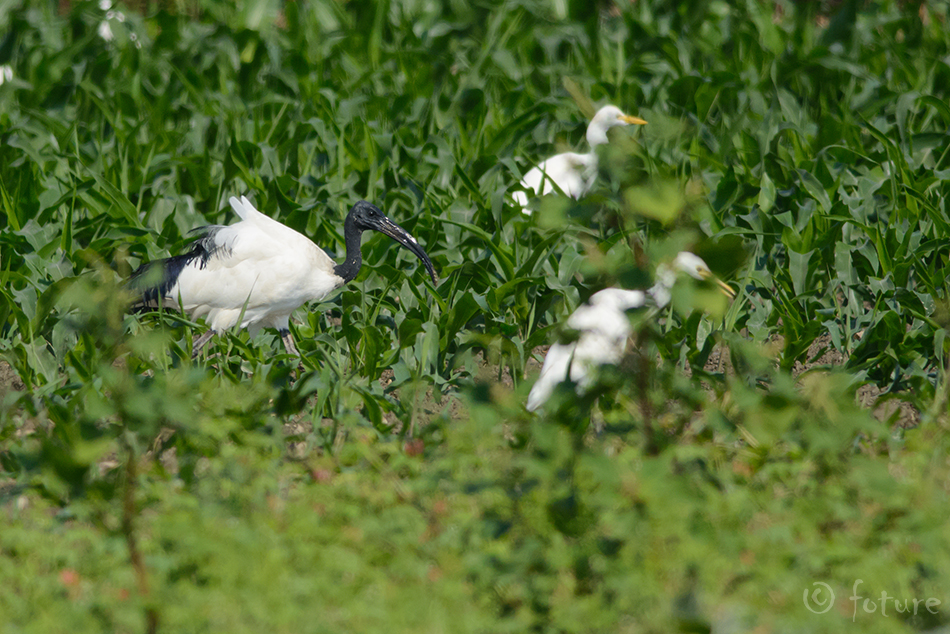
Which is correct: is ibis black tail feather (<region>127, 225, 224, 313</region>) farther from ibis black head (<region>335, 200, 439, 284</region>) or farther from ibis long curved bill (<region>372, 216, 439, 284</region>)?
ibis long curved bill (<region>372, 216, 439, 284</region>)

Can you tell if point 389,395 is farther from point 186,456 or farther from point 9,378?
point 9,378

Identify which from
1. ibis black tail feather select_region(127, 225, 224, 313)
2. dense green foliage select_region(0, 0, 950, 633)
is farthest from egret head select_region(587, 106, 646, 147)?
ibis black tail feather select_region(127, 225, 224, 313)

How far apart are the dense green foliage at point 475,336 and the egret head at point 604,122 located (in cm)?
21

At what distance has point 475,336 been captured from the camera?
3795 mm

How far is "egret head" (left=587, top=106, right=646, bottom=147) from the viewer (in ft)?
20.5

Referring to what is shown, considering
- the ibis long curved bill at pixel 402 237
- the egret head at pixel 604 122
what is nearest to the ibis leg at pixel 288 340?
the ibis long curved bill at pixel 402 237

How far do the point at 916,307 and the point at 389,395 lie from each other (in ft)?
7.08

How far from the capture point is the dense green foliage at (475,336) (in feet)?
7.91

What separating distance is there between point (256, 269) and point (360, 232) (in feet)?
1.70

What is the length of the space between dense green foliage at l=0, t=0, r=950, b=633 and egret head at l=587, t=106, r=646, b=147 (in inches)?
8.2

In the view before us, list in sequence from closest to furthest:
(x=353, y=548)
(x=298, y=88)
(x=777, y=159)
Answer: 1. (x=353, y=548)
2. (x=777, y=159)
3. (x=298, y=88)

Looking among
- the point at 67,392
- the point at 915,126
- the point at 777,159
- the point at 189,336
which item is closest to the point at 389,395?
the point at 189,336

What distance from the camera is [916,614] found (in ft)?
8.02

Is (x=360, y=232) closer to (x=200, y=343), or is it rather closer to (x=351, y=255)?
(x=351, y=255)
